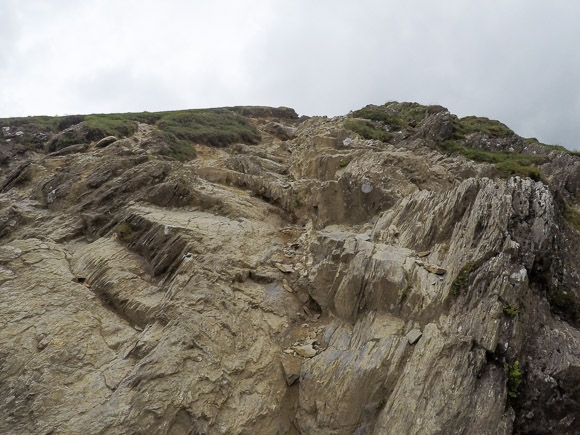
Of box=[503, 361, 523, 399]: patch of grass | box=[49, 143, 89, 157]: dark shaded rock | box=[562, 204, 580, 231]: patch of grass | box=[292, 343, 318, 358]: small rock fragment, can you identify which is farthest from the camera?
box=[49, 143, 89, 157]: dark shaded rock

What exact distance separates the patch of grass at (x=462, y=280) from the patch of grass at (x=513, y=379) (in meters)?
2.24

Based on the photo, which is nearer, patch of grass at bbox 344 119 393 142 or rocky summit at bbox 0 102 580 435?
rocky summit at bbox 0 102 580 435

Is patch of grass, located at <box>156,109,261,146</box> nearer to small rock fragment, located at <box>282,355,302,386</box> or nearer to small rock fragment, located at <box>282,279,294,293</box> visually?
small rock fragment, located at <box>282,279,294,293</box>

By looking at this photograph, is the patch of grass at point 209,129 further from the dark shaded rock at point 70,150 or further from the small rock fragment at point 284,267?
the small rock fragment at point 284,267

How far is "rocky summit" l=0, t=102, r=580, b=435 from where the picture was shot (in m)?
9.50

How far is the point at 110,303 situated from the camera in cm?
1376

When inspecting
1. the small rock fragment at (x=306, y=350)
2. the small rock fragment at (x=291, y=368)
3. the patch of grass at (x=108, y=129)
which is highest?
the patch of grass at (x=108, y=129)

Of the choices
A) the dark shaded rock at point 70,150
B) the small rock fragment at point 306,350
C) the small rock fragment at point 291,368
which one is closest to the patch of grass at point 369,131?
the dark shaded rock at point 70,150

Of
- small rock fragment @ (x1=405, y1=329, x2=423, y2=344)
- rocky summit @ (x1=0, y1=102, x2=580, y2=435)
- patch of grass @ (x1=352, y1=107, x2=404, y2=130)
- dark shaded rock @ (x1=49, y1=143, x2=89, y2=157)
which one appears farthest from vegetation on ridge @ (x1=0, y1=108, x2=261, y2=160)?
small rock fragment @ (x1=405, y1=329, x2=423, y2=344)

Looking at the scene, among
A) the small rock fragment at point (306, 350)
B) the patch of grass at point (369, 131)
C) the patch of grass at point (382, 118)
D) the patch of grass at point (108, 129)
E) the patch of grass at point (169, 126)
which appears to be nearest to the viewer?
the small rock fragment at point (306, 350)

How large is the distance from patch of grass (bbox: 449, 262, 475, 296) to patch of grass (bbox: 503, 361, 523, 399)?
2245 mm

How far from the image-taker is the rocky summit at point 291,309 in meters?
9.50

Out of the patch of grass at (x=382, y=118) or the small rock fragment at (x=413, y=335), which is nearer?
the small rock fragment at (x=413, y=335)

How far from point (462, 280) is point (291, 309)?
5.98 m
